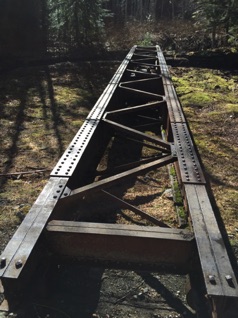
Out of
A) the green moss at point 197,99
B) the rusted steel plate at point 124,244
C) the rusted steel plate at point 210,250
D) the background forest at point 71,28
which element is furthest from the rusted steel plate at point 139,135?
the background forest at point 71,28

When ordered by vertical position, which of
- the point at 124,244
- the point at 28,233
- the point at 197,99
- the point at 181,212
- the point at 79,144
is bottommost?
the point at 181,212

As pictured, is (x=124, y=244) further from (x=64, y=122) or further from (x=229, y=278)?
(x=64, y=122)

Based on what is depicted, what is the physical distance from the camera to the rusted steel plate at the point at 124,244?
2.28m

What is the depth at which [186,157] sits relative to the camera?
142 inches

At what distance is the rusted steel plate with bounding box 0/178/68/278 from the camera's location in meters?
2.00

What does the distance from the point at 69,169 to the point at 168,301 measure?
1.54m

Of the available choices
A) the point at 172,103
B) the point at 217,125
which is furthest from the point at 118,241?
the point at 217,125

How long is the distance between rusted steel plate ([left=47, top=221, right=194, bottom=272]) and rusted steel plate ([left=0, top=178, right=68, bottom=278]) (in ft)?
0.37

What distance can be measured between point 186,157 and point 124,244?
1.60 meters

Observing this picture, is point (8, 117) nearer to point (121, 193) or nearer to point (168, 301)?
point (121, 193)

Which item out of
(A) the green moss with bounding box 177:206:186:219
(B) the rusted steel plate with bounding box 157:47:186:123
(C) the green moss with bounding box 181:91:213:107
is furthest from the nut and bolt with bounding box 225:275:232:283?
(C) the green moss with bounding box 181:91:213:107

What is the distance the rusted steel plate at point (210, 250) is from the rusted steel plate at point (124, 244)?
117 mm

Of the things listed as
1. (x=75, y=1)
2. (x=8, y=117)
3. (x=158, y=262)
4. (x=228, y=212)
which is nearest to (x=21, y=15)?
(x=75, y=1)

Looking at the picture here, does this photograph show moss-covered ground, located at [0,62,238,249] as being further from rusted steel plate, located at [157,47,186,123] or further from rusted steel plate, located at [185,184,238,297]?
rusted steel plate, located at [185,184,238,297]
